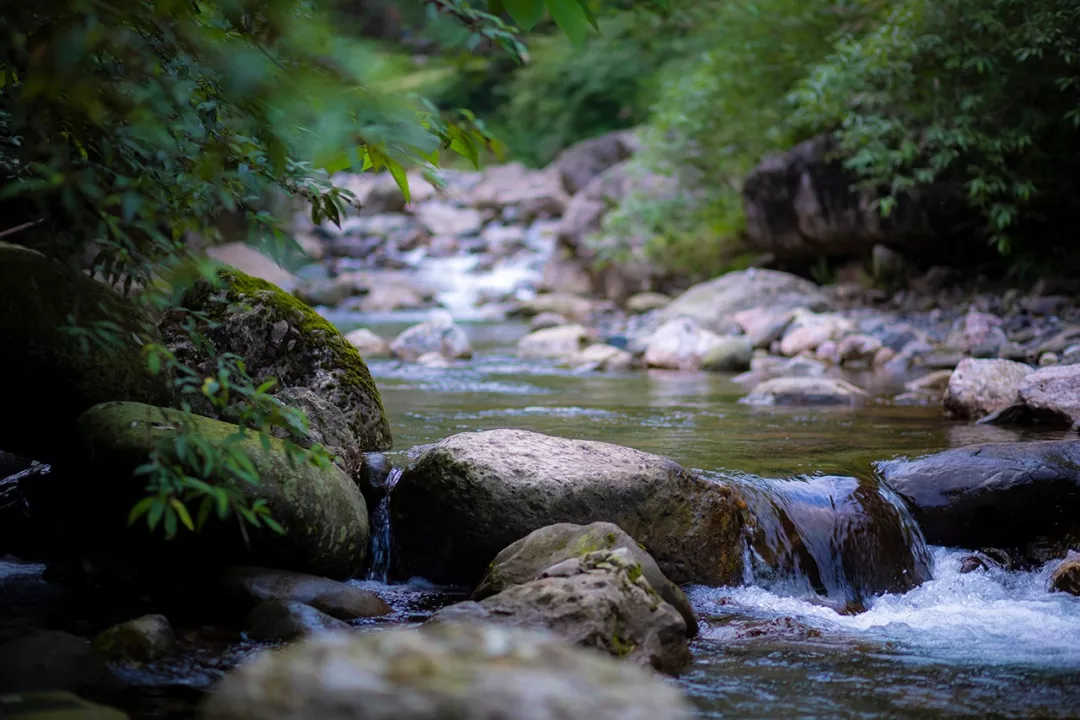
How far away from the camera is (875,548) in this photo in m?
4.73

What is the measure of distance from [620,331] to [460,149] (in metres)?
12.1

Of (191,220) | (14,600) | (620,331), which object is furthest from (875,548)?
(620,331)

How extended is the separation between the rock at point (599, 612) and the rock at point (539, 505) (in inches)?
32.0

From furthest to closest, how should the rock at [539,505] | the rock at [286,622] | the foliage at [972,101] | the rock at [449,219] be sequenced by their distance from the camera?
the rock at [449,219] < the foliage at [972,101] < the rock at [539,505] < the rock at [286,622]

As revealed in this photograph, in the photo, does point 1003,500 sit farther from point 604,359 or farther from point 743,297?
point 743,297

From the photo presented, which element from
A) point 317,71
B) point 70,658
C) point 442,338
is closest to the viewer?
point 317,71

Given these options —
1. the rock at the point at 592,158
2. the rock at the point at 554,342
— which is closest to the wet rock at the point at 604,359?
the rock at the point at 554,342

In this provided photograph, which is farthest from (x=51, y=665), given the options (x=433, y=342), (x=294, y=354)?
(x=433, y=342)

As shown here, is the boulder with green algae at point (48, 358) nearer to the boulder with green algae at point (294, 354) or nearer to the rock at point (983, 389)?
the boulder with green algae at point (294, 354)

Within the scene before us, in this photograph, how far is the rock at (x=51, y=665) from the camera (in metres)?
2.82

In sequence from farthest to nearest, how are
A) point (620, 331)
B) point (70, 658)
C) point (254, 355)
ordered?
point (620, 331)
point (254, 355)
point (70, 658)

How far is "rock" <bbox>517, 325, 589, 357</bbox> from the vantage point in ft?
40.8

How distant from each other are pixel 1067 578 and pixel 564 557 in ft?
8.28

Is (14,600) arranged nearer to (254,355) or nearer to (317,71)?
(254,355)
